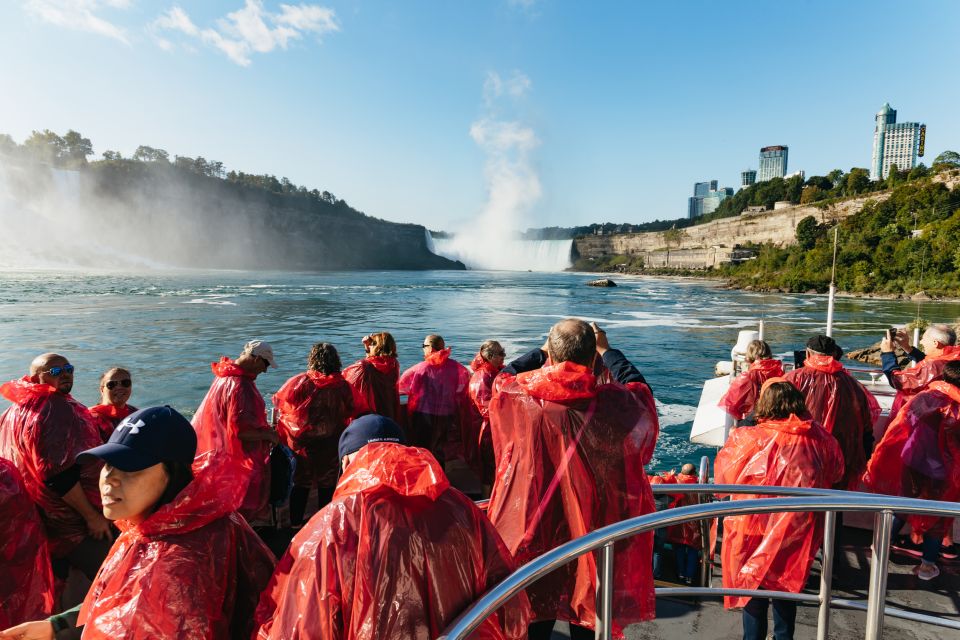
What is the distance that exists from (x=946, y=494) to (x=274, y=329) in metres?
28.8

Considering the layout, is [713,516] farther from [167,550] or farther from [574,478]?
[167,550]

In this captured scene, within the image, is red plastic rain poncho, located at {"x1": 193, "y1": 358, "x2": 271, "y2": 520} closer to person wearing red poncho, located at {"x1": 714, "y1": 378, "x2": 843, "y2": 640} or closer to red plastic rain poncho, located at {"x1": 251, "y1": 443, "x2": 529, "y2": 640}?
red plastic rain poncho, located at {"x1": 251, "y1": 443, "x2": 529, "y2": 640}

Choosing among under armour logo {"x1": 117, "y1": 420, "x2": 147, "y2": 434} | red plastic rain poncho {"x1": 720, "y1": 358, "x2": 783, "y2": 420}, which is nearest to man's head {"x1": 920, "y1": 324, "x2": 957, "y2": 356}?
red plastic rain poncho {"x1": 720, "y1": 358, "x2": 783, "y2": 420}

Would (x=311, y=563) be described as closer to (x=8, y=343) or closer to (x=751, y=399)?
(x=751, y=399)

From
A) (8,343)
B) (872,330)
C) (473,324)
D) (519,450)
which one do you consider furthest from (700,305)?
(519,450)

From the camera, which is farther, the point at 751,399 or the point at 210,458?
the point at 751,399

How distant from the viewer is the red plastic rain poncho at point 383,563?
4.55ft

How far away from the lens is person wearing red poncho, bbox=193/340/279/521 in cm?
355

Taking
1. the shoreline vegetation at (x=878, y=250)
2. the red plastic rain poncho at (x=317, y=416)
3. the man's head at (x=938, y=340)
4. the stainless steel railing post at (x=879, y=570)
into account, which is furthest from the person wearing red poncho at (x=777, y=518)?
the shoreline vegetation at (x=878, y=250)

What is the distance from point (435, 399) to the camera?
5113mm

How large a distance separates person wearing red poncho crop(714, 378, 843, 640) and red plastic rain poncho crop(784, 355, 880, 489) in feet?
3.55

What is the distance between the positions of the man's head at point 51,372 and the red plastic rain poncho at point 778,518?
138 inches

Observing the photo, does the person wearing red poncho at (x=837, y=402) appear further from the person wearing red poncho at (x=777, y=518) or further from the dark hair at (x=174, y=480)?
the dark hair at (x=174, y=480)

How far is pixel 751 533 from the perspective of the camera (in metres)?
2.70
